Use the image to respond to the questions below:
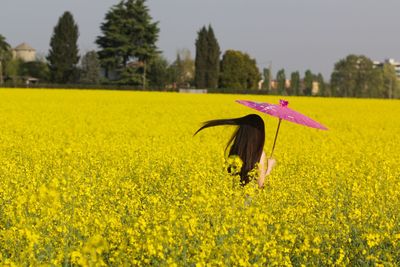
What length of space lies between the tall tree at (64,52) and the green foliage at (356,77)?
3872 centimetres

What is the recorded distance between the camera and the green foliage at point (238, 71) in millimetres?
72894

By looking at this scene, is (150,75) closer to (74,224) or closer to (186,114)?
(186,114)

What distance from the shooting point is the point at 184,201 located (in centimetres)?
472

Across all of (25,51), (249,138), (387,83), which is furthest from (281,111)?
(25,51)

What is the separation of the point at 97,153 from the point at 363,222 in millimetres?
5352

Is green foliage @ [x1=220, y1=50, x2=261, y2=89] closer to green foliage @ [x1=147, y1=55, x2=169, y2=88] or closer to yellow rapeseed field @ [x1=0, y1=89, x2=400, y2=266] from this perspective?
green foliage @ [x1=147, y1=55, x2=169, y2=88]

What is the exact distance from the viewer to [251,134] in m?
5.00

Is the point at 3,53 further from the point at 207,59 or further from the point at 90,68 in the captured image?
the point at 207,59

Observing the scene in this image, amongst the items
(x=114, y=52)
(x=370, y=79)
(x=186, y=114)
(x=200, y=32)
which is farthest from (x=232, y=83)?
(x=186, y=114)

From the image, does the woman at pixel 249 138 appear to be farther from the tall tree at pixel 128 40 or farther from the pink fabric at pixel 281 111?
the tall tree at pixel 128 40

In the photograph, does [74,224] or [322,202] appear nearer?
[74,224]

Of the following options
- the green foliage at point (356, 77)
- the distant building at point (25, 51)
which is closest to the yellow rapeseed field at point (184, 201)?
the green foliage at point (356, 77)

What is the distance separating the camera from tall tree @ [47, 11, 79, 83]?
65750 mm

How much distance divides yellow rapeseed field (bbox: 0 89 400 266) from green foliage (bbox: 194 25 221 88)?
50663mm
